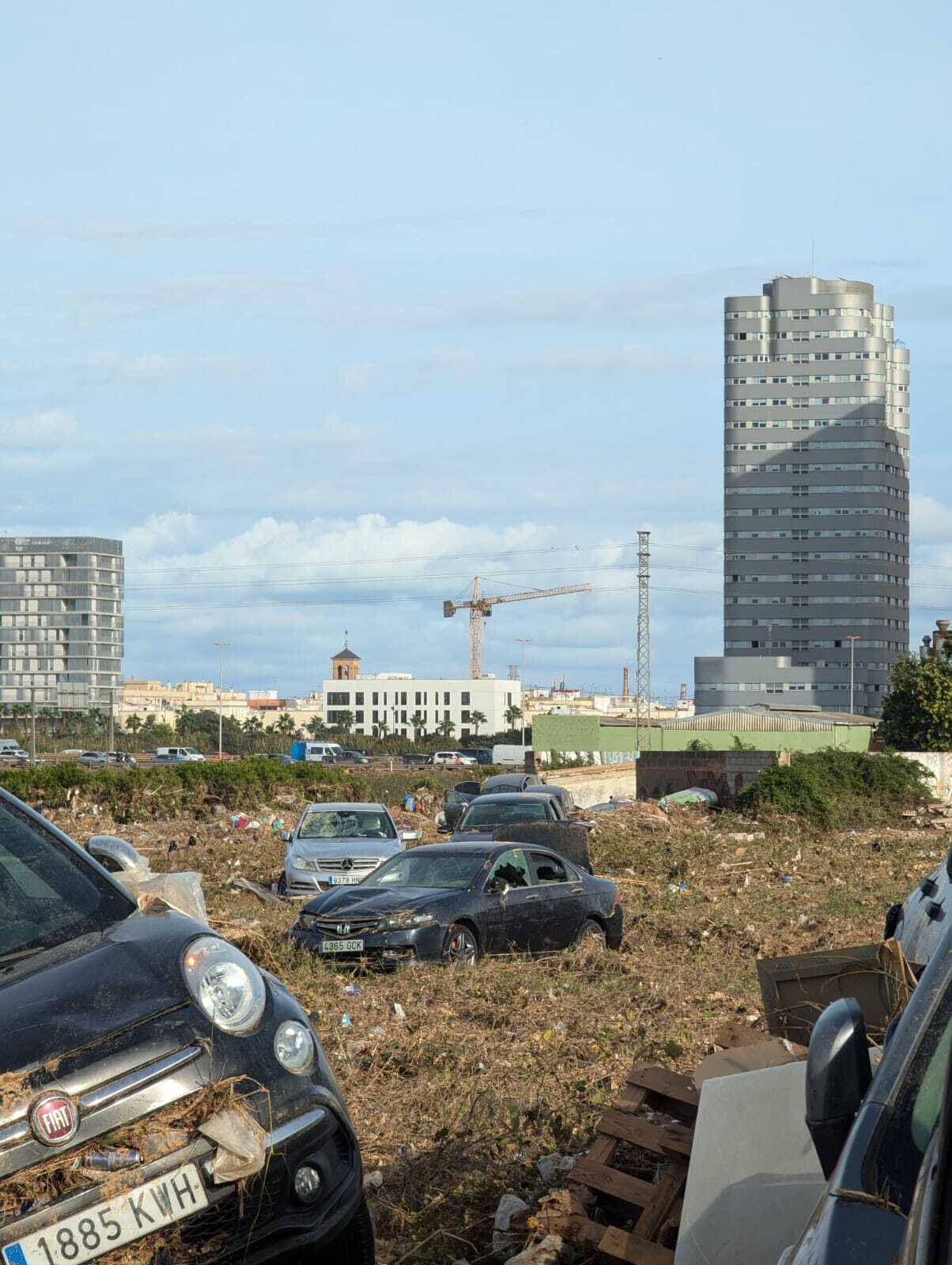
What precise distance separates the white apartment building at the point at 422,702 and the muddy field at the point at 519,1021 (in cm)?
15563

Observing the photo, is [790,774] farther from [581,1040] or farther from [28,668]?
[28,668]

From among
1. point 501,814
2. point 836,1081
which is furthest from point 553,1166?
point 501,814

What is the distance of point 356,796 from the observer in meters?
40.3

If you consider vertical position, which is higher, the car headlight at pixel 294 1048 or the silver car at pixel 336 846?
the car headlight at pixel 294 1048

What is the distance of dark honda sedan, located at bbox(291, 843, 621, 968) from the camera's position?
41.7ft

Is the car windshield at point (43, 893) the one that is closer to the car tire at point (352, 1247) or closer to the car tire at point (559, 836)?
the car tire at point (352, 1247)

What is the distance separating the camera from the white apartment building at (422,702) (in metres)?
180

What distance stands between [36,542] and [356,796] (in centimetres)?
15874

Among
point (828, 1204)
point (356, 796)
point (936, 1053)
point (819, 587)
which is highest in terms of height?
point (819, 587)

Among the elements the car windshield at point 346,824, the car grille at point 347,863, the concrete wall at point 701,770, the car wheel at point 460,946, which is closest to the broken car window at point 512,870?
the car wheel at point 460,946

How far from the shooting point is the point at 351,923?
12.8 metres

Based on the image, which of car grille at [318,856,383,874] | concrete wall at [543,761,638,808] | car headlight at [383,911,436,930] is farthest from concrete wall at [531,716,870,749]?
car headlight at [383,911,436,930]

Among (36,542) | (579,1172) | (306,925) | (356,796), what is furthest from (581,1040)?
(36,542)

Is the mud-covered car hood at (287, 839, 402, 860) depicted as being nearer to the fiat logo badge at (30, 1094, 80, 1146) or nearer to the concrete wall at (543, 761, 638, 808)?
the fiat logo badge at (30, 1094, 80, 1146)
